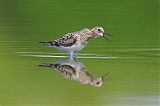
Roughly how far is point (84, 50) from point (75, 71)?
1.75 metres

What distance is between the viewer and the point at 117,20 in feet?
43.0

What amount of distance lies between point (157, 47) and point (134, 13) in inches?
139

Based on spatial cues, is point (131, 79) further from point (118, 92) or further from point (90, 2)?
point (90, 2)

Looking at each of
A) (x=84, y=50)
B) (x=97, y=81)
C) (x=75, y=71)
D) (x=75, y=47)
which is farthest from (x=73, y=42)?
(x=97, y=81)

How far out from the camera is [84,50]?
1023 centimetres

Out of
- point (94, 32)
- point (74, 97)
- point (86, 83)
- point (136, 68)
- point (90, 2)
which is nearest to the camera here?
point (74, 97)

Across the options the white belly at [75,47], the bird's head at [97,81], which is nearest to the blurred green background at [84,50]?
the bird's head at [97,81]

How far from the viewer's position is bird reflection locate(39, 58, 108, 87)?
8.22 meters

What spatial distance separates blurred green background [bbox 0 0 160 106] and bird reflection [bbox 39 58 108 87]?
95mm

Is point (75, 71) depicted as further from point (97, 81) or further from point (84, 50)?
point (84, 50)

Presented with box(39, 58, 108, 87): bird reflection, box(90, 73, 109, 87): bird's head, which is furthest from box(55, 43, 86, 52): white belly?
box(90, 73, 109, 87): bird's head

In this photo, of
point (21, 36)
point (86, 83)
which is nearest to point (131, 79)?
point (86, 83)

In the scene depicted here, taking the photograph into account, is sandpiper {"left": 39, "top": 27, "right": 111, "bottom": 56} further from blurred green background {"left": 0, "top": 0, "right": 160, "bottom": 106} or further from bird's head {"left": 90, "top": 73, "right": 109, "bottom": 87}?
bird's head {"left": 90, "top": 73, "right": 109, "bottom": 87}

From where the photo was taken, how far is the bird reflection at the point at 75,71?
8.22 m
